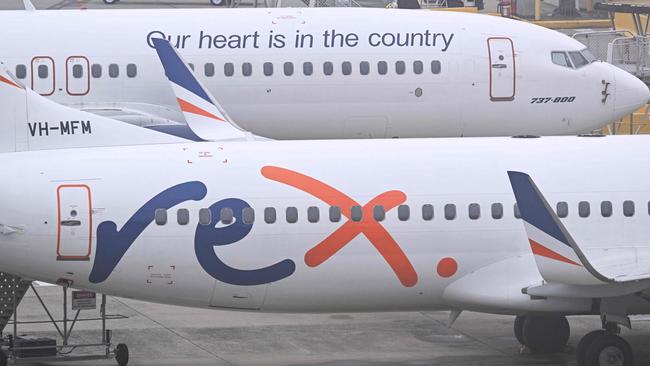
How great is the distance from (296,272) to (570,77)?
13.5 metres

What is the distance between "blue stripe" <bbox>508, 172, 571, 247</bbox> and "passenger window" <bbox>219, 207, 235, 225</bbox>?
3.95m

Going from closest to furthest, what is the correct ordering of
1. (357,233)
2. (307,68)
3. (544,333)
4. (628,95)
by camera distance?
1. (357,233)
2. (544,333)
3. (307,68)
4. (628,95)

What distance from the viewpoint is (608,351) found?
68.1 feet

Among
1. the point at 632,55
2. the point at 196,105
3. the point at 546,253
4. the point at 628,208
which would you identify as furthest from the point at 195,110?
the point at 632,55

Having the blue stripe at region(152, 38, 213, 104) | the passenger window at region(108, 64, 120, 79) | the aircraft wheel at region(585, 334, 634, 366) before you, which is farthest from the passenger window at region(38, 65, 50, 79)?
the aircraft wheel at region(585, 334, 634, 366)

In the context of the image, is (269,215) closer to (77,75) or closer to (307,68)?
(307,68)

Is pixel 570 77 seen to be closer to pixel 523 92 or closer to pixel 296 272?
pixel 523 92

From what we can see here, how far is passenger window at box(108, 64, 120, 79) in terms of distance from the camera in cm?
3119

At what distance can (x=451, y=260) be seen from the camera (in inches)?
822

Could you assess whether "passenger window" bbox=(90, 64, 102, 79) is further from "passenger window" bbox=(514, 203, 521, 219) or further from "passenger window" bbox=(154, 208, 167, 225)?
"passenger window" bbox=(514, 203, 521, 219)

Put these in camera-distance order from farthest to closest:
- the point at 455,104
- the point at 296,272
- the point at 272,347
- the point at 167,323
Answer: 1. the point at 455,104
2. the point at 167,323
3. the point at 272,347
4. the point at 296,272

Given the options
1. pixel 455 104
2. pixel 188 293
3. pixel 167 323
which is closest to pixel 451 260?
pixel 188 293

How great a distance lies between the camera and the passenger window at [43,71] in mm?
30891

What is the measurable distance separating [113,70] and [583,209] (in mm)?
13321
